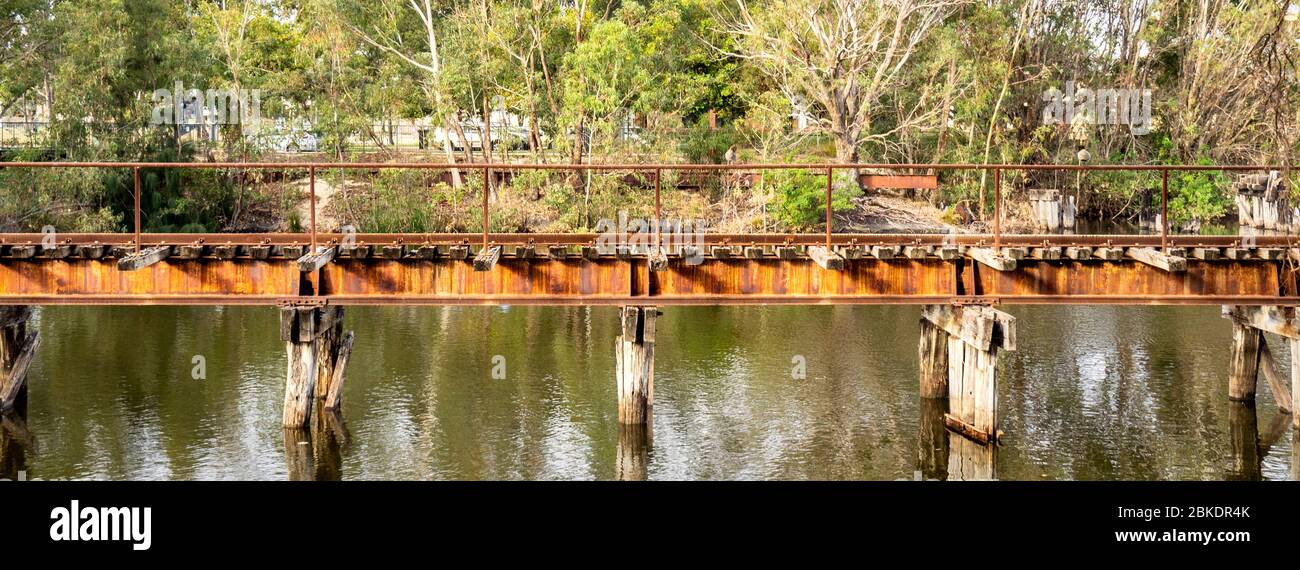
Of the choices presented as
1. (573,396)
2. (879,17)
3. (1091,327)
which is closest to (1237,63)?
(879,17)

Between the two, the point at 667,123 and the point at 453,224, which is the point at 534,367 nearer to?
the point at 453,224

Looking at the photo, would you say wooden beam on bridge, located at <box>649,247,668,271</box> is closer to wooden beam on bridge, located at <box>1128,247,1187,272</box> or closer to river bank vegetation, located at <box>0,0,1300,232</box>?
wooden beam on bridge, located at <box>1128,247,1187,272</box>

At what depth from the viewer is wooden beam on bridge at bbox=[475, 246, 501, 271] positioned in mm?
24031

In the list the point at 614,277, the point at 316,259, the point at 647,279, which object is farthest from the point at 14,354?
the point at 647,279

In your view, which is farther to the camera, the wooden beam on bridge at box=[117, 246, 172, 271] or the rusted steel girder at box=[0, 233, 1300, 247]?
the rusted steel girder at box=[0, 233, 1300, 247]

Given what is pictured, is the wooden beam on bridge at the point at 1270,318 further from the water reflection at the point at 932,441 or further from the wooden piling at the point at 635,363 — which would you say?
the wooden piling at the point at 635,363

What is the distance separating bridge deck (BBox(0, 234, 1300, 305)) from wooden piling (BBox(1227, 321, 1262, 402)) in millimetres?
3200

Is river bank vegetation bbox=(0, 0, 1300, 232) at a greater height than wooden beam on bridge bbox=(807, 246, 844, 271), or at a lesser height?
greater

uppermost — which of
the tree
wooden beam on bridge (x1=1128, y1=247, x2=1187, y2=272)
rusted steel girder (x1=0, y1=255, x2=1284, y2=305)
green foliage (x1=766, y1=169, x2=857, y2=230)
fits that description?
the tree

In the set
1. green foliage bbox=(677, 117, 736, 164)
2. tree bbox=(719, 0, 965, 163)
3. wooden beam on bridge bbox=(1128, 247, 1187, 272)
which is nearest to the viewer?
wooden beam on bridge bbox=(1128, 247, 1187, 272)

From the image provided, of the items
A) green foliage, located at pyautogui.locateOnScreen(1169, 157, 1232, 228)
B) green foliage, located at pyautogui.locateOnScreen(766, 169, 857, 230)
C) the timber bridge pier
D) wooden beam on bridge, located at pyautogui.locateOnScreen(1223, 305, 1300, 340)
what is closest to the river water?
the timber bridge pier

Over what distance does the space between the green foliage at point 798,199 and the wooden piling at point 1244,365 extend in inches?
1015

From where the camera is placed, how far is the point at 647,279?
2552 centimetres

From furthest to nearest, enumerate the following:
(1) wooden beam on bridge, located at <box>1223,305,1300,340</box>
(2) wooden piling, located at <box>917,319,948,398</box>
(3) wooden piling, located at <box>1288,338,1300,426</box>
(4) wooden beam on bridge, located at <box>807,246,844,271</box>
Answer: (2) wooden piling, located at <box>917,319,948,398</box>, (3) wooden piling, located at <box>1288,338,1300,426</box>, (1) wooden beam on bridge, located at <box>1223,305,1300,340</box>, (4) wooden beam on bridge, located at <box>807,246,844,271</box>
